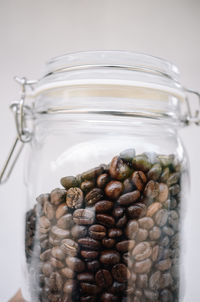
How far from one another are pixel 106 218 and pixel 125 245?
40 mm

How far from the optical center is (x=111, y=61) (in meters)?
0.44

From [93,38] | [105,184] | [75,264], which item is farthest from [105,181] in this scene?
[93,38]

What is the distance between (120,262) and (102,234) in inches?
1.6

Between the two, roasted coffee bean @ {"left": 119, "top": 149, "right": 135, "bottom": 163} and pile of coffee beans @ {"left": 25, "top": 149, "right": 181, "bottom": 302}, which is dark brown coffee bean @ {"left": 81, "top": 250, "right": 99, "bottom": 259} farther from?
roasted coffee bean @ {"left": 119, "top": 149, "right": 135, "bottom": 163}

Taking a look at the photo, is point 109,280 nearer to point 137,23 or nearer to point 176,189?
point 176,189

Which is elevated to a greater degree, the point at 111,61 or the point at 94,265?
the point at 111,61

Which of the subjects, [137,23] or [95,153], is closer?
[95,153]

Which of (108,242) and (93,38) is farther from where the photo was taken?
(93,38)

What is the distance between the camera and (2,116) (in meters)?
0.80

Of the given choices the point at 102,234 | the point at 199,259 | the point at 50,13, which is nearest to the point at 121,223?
the point at 102,234

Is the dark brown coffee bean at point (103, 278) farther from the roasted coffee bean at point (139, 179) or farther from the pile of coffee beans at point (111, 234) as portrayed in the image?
the roasted coffee bean at point (139, 179)

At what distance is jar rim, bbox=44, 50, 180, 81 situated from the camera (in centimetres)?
44

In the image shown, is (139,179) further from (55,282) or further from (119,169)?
(55,282)

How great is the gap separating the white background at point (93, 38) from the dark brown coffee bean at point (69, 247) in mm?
427
